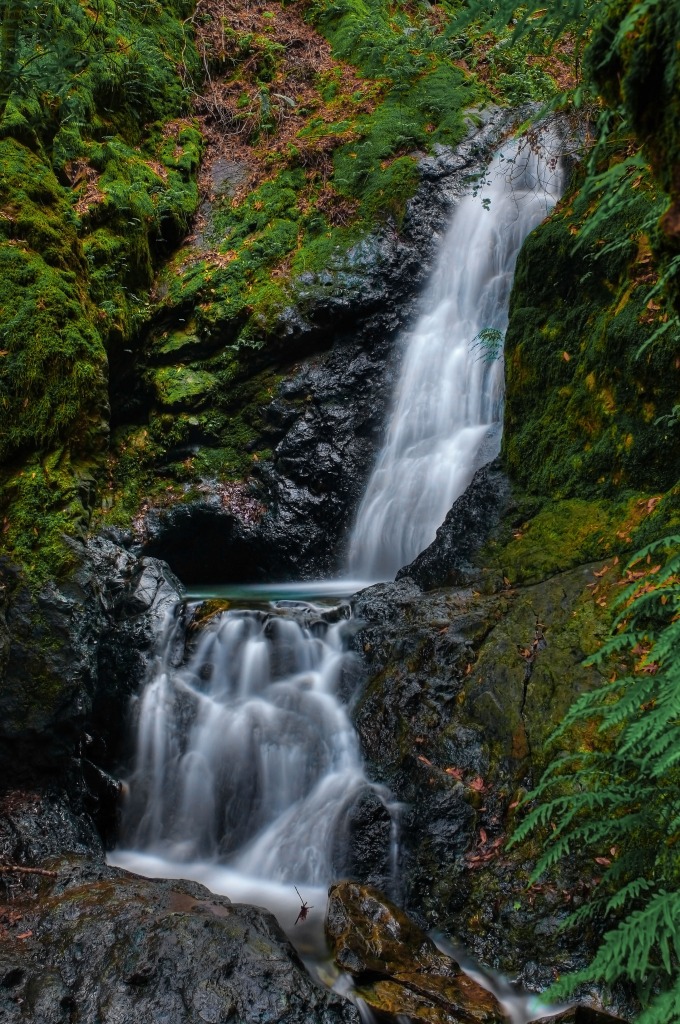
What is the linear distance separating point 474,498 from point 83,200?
22.1 ft

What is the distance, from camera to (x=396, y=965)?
11.0 feet

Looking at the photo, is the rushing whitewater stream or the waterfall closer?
the rushing whitewater stream

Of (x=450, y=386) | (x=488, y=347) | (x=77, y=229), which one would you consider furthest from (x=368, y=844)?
(x=77, y=229)

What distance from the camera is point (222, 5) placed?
13703mm

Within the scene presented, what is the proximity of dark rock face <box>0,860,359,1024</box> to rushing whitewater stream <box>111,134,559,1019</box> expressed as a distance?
881 millimetres

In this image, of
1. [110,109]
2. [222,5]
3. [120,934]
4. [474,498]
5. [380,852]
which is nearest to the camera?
[120,934]

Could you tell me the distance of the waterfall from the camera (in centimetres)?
848

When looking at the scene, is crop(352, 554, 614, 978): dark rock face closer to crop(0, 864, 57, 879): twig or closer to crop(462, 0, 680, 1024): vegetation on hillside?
crop(462, 0, 680, 1024): vegetation on hillside

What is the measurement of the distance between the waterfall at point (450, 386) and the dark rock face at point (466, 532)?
1.59m

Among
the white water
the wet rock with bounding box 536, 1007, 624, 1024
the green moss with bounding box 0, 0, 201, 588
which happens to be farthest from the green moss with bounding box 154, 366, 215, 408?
the wet rock with bounding box 536, 1007, 624, 1024

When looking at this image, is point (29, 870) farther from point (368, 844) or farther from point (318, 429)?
point (318, 429)

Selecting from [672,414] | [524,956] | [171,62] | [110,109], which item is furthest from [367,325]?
[524,956]

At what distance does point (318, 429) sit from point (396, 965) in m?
7.08

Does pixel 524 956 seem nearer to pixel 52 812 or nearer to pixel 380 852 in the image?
pixel 380 852
